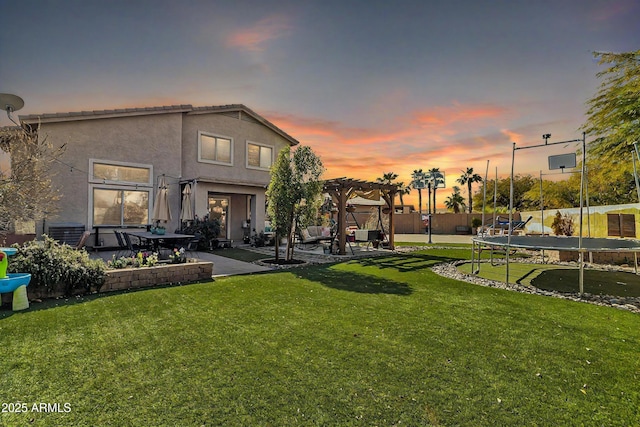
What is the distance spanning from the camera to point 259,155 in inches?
673

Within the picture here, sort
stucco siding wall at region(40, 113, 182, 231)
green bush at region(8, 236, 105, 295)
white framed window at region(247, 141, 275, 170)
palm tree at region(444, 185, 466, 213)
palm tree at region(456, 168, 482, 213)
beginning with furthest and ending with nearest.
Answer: palm tree at region(444, 185, 466, 213), palm tree at region(456, 168, 482, 213), white framed window at region(247, 141, 275, 170), stucco siding wall at region(40, 113, 182, 231), green bush at region(8, 236, 105, 295)

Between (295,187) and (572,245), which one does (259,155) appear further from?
(572,245)

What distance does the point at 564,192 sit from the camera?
1312 inches

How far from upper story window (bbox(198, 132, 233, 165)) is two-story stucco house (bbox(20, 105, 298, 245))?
49 mm

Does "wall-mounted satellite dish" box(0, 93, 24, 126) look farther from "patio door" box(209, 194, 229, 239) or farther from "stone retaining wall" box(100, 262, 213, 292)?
"patio door" box(209, 194, 229, 239)

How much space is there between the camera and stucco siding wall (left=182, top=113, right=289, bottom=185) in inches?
571

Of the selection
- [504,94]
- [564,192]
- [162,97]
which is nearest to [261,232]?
[162,97]

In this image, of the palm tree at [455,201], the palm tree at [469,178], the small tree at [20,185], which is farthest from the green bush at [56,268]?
the palm tree at [455,201]

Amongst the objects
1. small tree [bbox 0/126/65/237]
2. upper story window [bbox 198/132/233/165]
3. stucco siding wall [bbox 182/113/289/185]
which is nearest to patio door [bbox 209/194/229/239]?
stucco siding wall [bbox 182/113/289/185]

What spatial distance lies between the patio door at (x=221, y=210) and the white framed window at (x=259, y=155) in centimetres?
231

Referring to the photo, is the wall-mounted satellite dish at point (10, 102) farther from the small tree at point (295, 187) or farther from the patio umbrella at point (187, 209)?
the patio umbrella at point (187, 209)

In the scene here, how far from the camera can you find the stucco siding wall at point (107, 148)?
1107 cm

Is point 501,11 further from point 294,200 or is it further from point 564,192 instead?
point 564,192

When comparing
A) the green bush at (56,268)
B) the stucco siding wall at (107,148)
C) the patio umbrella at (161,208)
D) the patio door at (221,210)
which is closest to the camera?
the green bush at (56,268)
